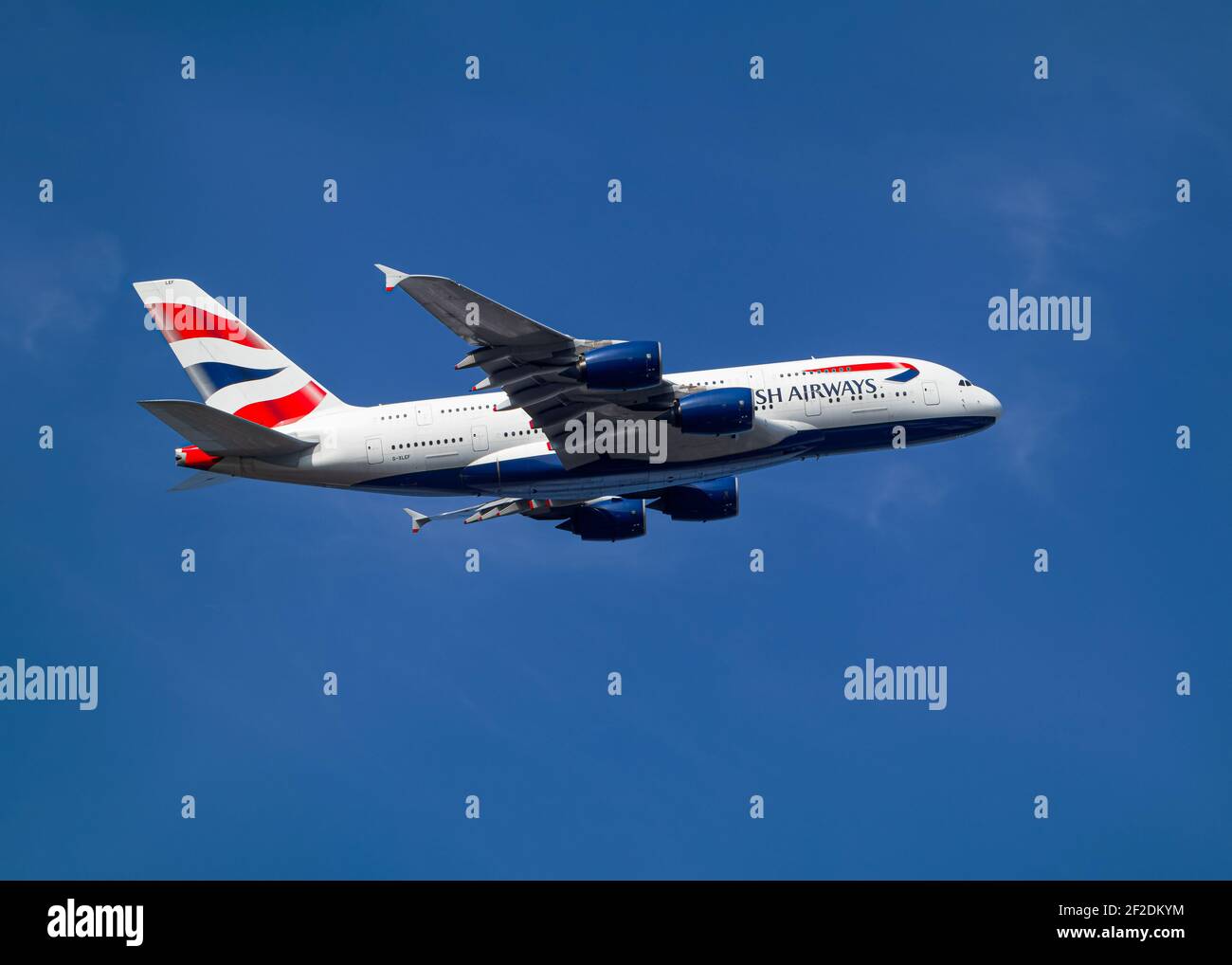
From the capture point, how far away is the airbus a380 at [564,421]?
5244 cm

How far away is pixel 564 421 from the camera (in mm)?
54531

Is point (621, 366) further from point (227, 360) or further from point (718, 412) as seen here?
point (227, 360)

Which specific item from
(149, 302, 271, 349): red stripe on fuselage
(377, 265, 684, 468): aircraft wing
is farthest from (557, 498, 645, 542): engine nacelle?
(149, 302, 271, 349): red stripe on fuselage

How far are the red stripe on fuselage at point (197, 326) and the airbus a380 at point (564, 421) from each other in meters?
0.98

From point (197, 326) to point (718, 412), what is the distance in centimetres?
2143

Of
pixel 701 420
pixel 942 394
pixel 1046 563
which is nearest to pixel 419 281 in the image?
pixel 701 420

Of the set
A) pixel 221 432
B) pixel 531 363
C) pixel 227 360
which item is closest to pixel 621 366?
pixel 531 363

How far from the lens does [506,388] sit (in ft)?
175

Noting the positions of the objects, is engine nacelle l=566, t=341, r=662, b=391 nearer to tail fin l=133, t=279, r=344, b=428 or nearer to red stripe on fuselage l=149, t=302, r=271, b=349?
tail fin l=133, t=279, r=344, b=428

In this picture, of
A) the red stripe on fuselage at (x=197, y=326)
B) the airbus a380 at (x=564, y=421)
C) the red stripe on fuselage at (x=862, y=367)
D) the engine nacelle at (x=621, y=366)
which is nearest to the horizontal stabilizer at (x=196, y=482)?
the airbus a380 at (x=564, y=421)

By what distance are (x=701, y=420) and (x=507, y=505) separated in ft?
42.5

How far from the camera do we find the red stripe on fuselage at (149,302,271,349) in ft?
196

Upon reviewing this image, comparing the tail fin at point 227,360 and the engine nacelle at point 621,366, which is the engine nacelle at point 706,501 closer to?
the engine nacelle at point 621,366

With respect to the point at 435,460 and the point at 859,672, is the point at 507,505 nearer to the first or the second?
the point at 435,460
